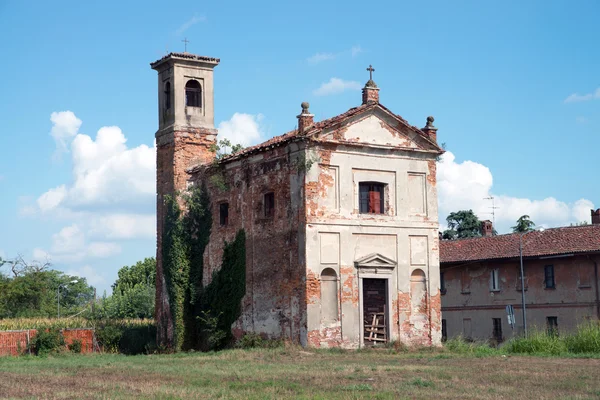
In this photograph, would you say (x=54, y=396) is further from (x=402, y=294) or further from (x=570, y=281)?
(x=570, y=281)

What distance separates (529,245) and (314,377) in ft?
97.5

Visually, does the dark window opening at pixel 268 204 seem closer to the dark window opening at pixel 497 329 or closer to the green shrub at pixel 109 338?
the green shrub at pixel 109 338

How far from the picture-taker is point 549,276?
4694cm

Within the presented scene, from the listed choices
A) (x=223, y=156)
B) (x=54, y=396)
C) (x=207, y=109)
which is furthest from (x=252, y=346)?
(x=54, y=396)

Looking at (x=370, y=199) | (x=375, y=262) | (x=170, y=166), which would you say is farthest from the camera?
(x=170, y=166)

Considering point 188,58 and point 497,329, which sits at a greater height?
point 188,58

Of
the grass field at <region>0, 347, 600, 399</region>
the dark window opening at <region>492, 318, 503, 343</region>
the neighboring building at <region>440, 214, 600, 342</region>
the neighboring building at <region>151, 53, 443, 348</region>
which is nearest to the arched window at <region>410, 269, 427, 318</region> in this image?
the neighboring building at <region>151, 53, 443, 348</region>

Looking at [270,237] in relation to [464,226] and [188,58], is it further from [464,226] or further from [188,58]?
[464,226]

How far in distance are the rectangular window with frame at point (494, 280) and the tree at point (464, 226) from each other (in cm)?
2591

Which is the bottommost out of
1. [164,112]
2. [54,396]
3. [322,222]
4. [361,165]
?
[54,396]

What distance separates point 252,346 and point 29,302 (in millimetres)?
31032

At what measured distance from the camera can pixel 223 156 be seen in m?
37.0

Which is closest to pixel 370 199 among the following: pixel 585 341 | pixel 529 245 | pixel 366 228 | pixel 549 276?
pixel 366 228

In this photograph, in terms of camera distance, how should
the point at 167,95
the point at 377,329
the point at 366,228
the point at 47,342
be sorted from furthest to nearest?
the point at 167,95 < the point at 47,342 < the point at 366,228 < the point at 377,329
